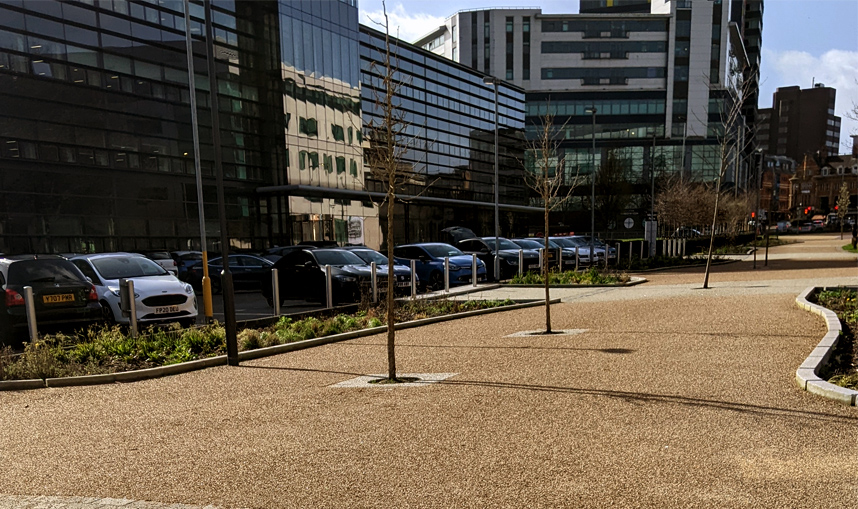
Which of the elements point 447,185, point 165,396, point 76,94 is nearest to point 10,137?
point 76,94

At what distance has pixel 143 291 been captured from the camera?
10242 mm

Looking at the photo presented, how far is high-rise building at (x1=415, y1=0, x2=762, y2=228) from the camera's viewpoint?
7269 cm

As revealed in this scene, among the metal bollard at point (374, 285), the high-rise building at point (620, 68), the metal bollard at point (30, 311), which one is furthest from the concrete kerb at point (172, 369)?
the high-rise building at point (620, 68)

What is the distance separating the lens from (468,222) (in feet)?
189

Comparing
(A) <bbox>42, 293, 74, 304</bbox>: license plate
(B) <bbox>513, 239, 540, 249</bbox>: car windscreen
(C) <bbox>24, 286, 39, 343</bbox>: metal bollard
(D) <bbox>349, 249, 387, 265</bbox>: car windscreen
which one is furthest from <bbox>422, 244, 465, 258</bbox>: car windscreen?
(C) <bbox>24, 286, 39, 343</bbox>: metal bollard

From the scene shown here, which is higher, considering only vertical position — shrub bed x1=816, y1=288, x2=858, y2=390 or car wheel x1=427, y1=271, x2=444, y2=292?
shrub bed x1=816, y1=288, x2=858, y2=390

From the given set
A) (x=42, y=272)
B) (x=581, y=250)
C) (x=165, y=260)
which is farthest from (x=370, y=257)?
(x=581, y=250)

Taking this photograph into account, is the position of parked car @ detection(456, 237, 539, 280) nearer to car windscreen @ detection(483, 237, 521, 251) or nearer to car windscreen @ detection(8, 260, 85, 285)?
car windscreen @ detection(483, 237, 521, 251)

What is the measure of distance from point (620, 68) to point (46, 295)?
260ft

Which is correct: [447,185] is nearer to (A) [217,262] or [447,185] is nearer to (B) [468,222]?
(B) [468,222]

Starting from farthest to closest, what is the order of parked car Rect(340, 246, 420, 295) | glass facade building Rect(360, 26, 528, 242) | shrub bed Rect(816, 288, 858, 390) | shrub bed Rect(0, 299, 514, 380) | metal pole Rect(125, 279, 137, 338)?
glass facade building Rect(360, 26, 528, 242) → parked car Rect(340, 246, 420, 295) → metal pole Rect(125, 279, 137, 338) → shrub bed Rect(0, 299, 514, 380) → shrub bed Rect(816, 288, 858, 390)

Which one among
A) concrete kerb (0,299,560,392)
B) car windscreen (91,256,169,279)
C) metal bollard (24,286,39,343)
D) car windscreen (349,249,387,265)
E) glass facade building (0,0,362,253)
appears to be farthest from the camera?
glass facade building (0,0,362,253)

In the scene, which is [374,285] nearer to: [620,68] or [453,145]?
[453,145]

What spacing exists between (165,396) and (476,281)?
13.4m
